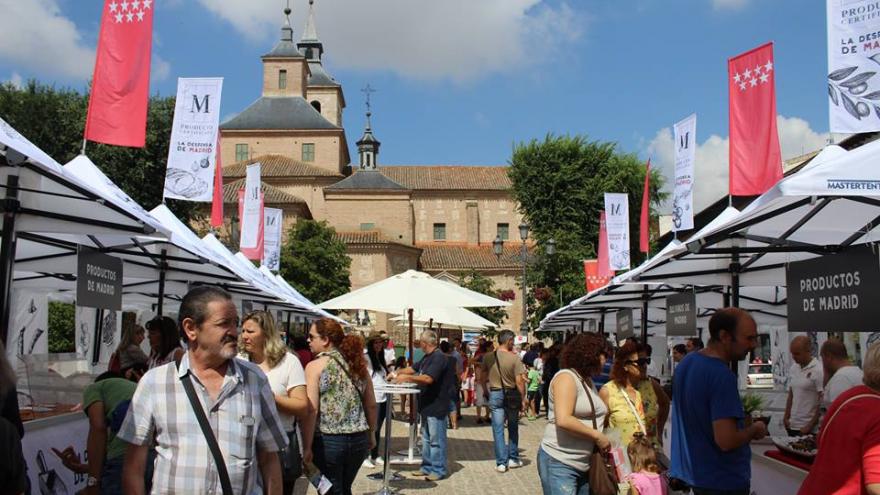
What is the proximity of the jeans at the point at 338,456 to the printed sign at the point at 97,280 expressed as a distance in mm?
2380

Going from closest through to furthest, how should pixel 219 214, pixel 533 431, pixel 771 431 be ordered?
1. pixel 771 431
2. pixel 219 214
3. pixel 533 431

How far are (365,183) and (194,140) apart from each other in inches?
2192

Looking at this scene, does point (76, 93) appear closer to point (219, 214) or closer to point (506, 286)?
point (219, 214)

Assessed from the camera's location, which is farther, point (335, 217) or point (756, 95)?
point (335, 217)

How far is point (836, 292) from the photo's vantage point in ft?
19.1

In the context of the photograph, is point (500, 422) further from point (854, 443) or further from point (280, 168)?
point (280, 168)

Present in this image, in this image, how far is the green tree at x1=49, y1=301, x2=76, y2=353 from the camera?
31.0 metres

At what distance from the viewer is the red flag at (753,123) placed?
1126 centimetres

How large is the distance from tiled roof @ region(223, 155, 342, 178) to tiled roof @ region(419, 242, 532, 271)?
10420 millimetres

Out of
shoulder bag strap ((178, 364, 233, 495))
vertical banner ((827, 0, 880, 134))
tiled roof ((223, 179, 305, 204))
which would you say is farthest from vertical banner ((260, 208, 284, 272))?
tiled roof ((223, 179, 305, 204))

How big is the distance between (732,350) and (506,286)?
60.8m

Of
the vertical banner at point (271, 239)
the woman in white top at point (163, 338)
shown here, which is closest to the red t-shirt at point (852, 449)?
the woman in white top at point (163, 338)

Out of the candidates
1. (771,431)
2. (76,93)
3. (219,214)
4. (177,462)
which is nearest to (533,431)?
(219,214)

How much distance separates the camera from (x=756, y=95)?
448 inches
